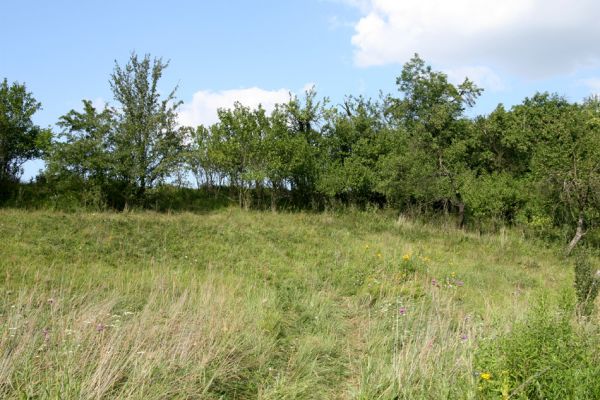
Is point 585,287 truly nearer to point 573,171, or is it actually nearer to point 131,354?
point 131,354

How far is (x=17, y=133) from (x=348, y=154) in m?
13.7

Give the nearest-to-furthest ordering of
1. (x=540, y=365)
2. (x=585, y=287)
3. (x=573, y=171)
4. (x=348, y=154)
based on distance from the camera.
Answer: (x=540, y=365) → (x=585, y=287) → (x=573, y=171) → (x=348, y=154)

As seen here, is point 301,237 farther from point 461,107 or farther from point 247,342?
point 461,107

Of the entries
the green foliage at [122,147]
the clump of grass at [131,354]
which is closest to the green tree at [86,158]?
the green foliage at [122,147]

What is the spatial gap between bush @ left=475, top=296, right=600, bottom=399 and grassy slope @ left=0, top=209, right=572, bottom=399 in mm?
209

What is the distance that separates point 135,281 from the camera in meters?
7.83

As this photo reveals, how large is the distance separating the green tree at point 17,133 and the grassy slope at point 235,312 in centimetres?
393

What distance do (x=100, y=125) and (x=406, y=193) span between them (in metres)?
12.6

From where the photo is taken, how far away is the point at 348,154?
22469 mm

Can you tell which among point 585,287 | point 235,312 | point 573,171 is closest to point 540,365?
point 235,312

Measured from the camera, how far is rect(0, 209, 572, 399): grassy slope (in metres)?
3.98

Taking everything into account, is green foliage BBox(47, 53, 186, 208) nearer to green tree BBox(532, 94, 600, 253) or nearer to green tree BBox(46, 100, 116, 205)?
green tree BBox(46, 100, 116, 205)

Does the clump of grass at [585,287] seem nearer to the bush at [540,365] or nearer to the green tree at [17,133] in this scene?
the bush at [540,365]

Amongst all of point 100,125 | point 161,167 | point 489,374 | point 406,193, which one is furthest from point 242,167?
point 489,374
